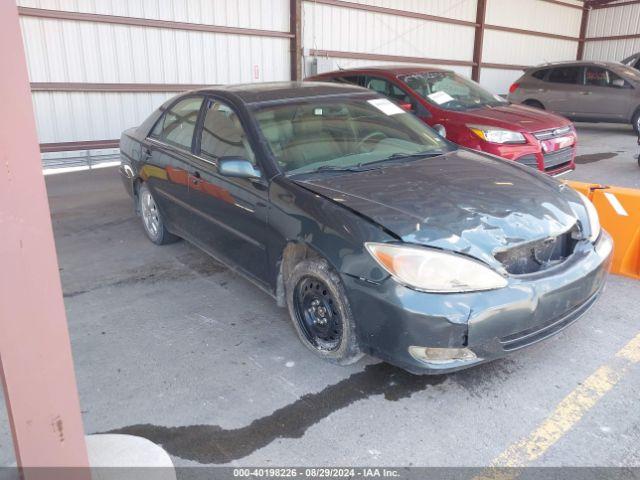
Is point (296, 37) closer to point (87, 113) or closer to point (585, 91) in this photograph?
point (87, 113)

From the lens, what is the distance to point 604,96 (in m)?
12.0

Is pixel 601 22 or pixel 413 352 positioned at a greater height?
pixel 601 22

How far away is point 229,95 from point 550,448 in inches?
116

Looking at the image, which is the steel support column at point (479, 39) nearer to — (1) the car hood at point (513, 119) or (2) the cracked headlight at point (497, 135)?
(1) the car hood at point (513, 119)

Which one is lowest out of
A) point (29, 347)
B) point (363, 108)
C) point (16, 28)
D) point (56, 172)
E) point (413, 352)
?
point (56, 172)

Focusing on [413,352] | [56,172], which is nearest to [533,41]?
[56,172]

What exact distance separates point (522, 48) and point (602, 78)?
18.2ft

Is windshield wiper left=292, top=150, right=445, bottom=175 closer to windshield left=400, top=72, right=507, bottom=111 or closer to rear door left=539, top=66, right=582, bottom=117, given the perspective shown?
windshield left=400, top=72, right=507, bottom=111

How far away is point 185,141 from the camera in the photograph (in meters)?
4.22

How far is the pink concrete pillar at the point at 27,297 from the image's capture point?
1.50 metres

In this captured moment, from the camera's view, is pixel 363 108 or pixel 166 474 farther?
pixel 363 108

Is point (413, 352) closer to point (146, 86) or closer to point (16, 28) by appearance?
point (16, 28)

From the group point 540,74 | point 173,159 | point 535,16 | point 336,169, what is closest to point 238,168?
point 336,169

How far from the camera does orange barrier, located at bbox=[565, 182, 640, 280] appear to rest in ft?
13.6
